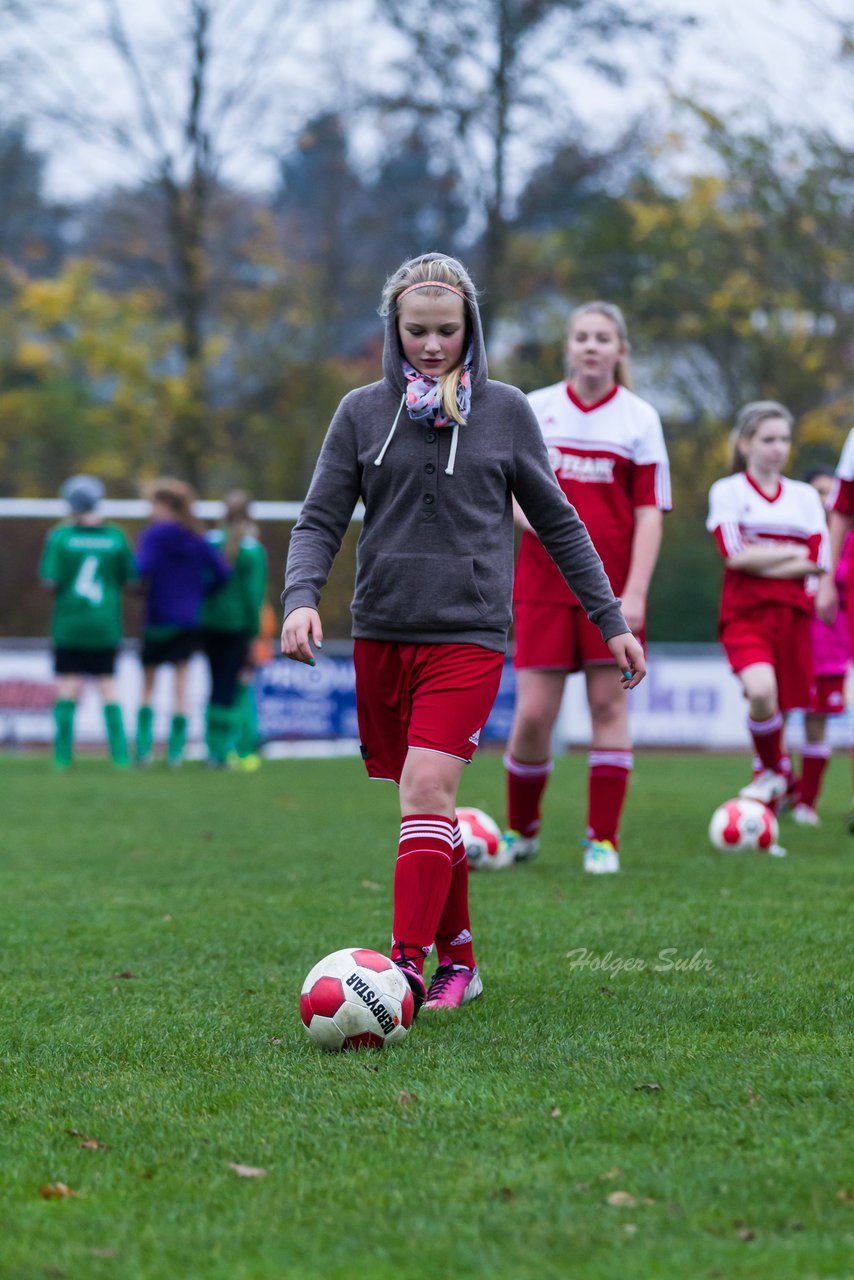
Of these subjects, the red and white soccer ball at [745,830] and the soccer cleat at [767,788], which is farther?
the soccer cleat at [767,788]

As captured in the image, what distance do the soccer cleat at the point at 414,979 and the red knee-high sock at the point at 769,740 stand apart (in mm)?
4529

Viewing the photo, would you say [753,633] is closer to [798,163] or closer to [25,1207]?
[25,1207]

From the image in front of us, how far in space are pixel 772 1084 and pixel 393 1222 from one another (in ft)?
3.48

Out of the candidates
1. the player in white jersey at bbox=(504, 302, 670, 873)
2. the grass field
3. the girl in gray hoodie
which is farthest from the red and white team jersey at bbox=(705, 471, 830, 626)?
the girl in gray hoodie

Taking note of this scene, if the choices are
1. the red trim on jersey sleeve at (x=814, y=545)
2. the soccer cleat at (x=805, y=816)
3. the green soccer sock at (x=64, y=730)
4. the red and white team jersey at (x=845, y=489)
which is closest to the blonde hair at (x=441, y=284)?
the red and white team jersey at (x=845, y=489)

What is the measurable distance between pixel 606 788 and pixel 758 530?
190 centimetres

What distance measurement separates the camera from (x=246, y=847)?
802 centimetres

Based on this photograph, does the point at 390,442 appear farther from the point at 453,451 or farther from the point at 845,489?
the point at 845,489

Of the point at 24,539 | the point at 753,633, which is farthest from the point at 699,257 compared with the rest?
the point at 753,633

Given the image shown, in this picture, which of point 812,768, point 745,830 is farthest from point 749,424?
point 812,768

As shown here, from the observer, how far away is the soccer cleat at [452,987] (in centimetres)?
416

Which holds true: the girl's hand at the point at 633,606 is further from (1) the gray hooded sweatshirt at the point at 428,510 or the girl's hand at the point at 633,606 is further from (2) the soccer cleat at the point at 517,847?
(1) the gray hooded sweatshirt at the point at 428,510

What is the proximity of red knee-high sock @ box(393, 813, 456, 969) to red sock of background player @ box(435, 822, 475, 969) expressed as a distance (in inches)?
11.0

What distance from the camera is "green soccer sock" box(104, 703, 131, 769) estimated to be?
1378 centimetres
